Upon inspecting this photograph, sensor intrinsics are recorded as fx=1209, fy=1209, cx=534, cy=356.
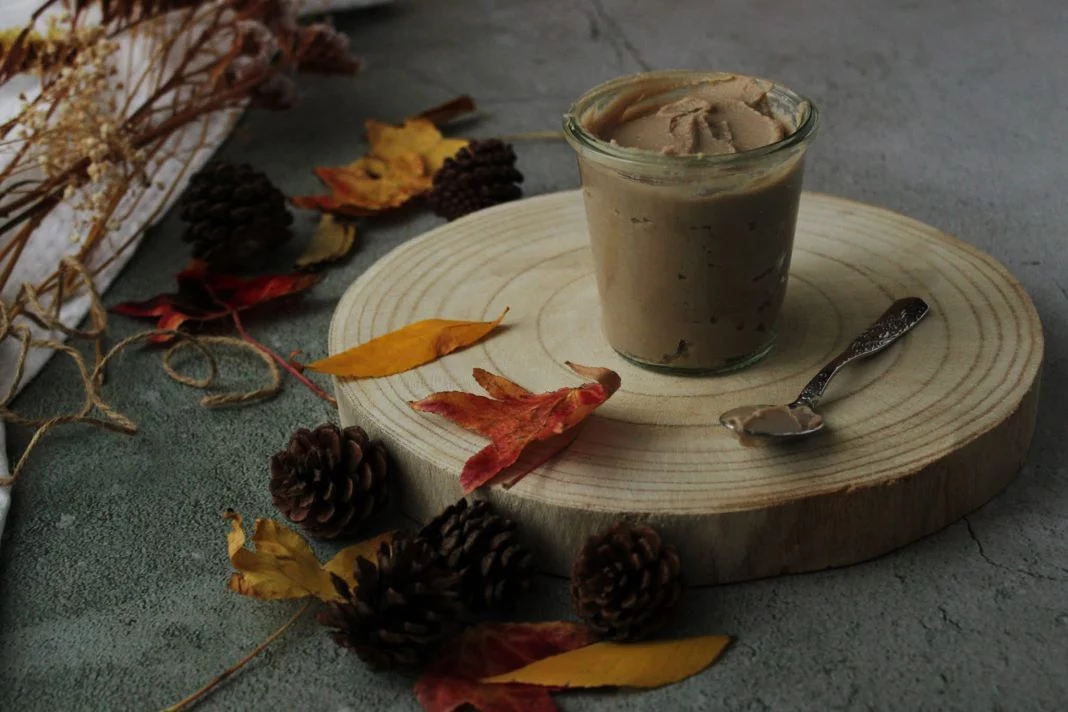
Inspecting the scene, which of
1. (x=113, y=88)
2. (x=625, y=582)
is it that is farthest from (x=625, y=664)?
(x=113, y=88)

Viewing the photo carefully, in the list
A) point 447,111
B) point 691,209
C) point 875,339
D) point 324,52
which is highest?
point 691,209

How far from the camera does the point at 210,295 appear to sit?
4.68 feet

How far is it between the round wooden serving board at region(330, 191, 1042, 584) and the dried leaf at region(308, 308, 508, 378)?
0.01 m

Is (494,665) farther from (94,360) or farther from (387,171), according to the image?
(387,171)

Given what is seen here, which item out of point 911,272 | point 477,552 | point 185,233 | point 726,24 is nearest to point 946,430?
point 911,272

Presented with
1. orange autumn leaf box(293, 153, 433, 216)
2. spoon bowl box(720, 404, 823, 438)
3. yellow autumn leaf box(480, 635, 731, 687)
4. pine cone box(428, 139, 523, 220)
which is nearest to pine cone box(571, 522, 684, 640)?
yellow autumn leaf box(480, 635, 731, 687)

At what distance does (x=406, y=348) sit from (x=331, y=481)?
166 millimetres

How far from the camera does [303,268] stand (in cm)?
152

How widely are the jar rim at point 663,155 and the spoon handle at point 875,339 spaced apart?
7.8 inches

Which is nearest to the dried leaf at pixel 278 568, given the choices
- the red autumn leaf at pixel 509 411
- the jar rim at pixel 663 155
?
the red autumn leaf at pixel 509 411

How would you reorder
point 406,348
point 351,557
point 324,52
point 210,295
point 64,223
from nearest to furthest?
point 351,557 → point 406,348 → point 210,295 → point 64,223 → point 324,52

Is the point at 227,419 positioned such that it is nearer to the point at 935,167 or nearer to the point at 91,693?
the point at 91,693

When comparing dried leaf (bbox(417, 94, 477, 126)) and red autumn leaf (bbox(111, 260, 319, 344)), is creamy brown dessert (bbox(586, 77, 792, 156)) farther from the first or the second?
dried leaf (bbox(417, 94, 477, 126))

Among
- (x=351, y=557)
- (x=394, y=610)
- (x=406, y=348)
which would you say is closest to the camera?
(x=394, y=610)
